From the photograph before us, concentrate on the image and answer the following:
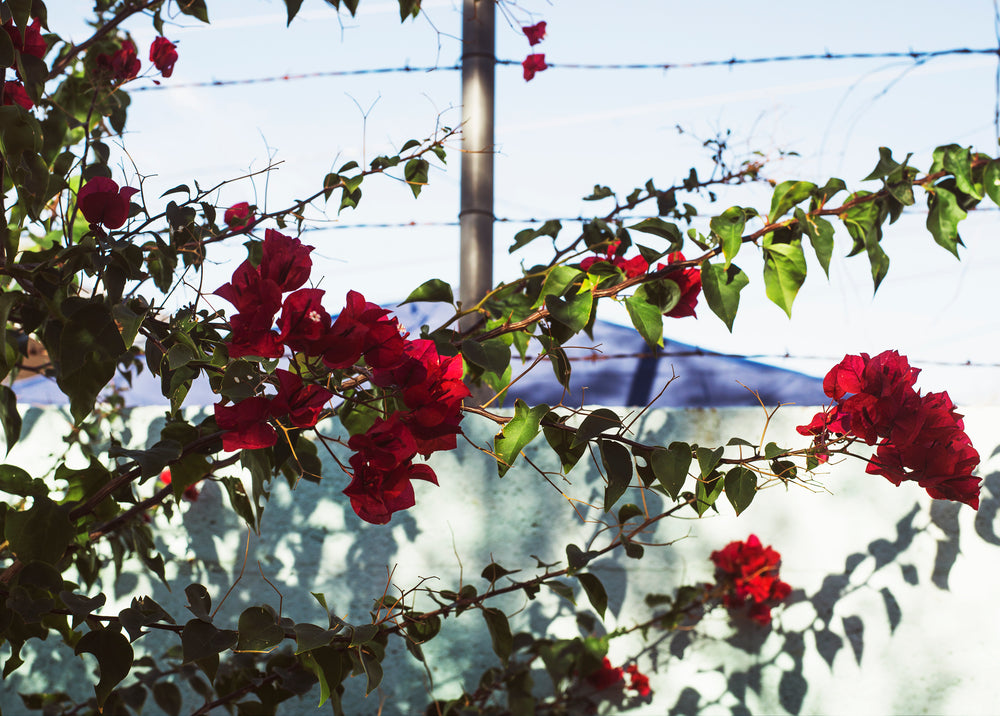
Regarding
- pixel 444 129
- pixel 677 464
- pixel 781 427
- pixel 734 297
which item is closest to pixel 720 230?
pixel 734 297

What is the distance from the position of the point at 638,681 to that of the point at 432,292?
0.91 metres

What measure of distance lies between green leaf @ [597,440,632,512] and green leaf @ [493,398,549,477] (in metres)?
0.06

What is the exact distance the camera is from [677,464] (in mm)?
754

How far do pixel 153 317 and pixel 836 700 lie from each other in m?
1.35

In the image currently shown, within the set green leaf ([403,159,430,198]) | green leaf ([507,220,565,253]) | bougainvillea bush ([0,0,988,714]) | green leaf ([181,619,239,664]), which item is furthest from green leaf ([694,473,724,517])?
green leaf ([403,159,430,198])

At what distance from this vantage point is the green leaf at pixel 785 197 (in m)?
1.04

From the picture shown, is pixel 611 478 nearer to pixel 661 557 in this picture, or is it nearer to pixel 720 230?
pixel 720 230

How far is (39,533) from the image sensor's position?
79 cm

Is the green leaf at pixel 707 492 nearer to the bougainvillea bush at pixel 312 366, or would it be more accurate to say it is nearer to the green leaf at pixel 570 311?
the bougainvillea bush at pixel 312 366

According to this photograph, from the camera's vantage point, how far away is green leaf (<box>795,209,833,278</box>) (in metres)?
0.98

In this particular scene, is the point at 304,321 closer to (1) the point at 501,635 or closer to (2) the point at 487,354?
(2) the point at 487,354

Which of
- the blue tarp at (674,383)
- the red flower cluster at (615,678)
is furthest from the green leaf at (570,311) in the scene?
the blue tarp at (674,383)

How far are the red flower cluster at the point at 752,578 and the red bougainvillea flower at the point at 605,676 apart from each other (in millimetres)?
238

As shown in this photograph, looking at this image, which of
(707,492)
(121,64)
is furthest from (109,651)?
(121,64)
